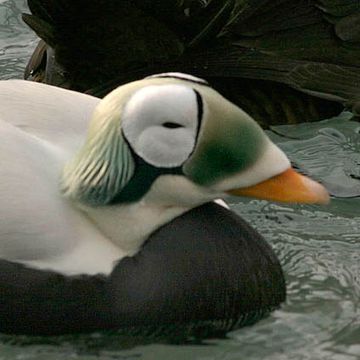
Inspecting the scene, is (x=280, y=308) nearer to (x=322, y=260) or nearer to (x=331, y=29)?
(x=322, y=260)

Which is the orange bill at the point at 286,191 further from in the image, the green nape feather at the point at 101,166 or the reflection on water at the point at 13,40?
the reflection on water at the point at 13,40

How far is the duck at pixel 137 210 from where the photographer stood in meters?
4.37

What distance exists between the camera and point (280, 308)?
4750 millimetres

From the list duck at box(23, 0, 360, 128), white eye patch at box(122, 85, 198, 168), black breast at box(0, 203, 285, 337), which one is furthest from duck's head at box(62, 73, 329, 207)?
duck at box(23, 0, 360, 128)

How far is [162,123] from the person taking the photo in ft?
14.3

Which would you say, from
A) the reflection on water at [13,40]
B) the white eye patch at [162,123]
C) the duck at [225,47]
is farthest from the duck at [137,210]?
the reflection on water at [13,40]

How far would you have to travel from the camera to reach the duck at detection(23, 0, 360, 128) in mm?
5758

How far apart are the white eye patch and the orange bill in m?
0.21

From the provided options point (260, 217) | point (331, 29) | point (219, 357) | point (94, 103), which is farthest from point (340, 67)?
point (219, 357)

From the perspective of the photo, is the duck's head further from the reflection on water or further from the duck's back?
the reflection on water

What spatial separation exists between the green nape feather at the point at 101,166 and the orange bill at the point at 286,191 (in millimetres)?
311

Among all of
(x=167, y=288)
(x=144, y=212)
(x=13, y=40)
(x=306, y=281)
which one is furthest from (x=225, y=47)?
(x=13, y=40)

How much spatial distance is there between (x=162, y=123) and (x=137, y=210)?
0.99 ft

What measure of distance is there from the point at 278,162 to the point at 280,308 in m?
0.56
